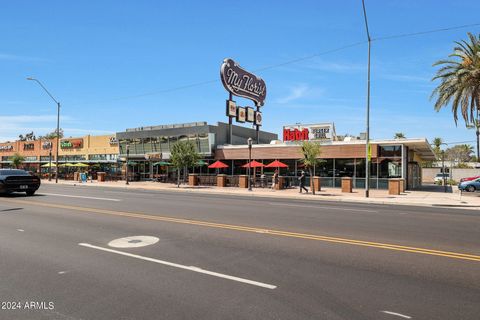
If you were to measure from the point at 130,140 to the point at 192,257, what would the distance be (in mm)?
43590

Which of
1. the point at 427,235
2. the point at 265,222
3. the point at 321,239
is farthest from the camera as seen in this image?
the point at 265,222

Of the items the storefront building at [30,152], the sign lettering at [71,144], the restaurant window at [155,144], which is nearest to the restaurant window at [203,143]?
the restaurant window at [155,144]

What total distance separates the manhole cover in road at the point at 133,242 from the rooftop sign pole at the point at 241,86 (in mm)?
31189

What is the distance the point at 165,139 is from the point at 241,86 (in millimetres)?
11021

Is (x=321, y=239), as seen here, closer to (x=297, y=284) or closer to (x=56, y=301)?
(x=297, y=284)

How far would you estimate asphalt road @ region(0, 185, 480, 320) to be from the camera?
444cm

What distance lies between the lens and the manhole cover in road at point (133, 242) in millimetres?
7738

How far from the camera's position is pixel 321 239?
27.9 ft

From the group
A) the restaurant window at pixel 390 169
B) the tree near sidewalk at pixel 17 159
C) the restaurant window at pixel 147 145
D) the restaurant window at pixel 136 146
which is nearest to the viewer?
the restaurant window at pixel 390 169

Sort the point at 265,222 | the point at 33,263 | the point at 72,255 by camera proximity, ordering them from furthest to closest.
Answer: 1. the point at 265,222
2. the point at 72,255
3. the point at 33,263

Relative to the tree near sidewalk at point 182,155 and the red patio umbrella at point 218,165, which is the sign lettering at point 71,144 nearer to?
the red patio umbrella at point 218,165

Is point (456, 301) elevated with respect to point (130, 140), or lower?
lower

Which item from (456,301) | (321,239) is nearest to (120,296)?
(456,301)

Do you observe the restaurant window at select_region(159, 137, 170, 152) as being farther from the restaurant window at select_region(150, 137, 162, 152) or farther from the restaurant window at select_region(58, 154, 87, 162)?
the restaurant window at select_region(58, 154, 87, 162)
